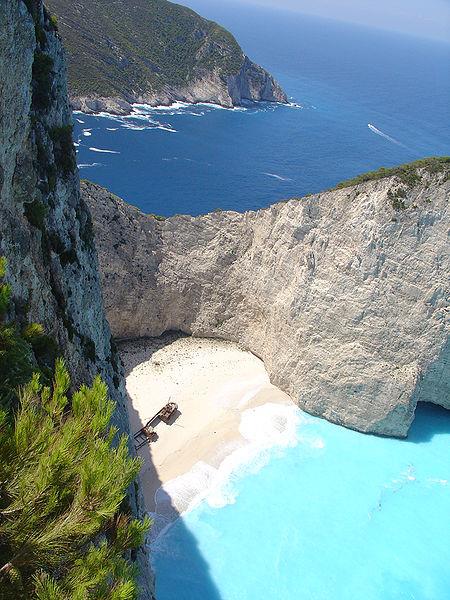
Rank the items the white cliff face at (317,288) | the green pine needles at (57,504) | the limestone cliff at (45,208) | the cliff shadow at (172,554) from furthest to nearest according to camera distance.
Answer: the white cliff face at (317,288), the cliff shadow at (172,554), the limestone cliff at (45,208), the green pine needles at (57,504)

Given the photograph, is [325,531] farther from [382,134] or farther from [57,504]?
[382,134]

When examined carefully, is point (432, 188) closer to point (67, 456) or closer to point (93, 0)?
point (67, 456)

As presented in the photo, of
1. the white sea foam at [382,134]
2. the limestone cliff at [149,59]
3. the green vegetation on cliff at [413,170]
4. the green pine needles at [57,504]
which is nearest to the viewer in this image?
the green pine needles at [57,504]

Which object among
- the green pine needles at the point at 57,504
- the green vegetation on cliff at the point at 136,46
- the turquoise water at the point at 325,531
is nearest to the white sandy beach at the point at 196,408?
the turquoise water at the point at 325,531

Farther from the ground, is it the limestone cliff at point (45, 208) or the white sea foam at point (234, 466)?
the limestone cliff at point (45, 208)

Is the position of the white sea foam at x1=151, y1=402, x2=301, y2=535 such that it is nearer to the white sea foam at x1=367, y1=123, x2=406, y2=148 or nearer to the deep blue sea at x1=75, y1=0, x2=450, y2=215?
the deep blue sea at x1=75, y1=0, x2=450, y2=215

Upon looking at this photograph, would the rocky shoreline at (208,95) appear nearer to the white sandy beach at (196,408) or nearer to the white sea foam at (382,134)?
the white sea foam at (382,134)

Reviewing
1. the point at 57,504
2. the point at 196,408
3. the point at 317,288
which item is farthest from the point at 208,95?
the point at 57,504
